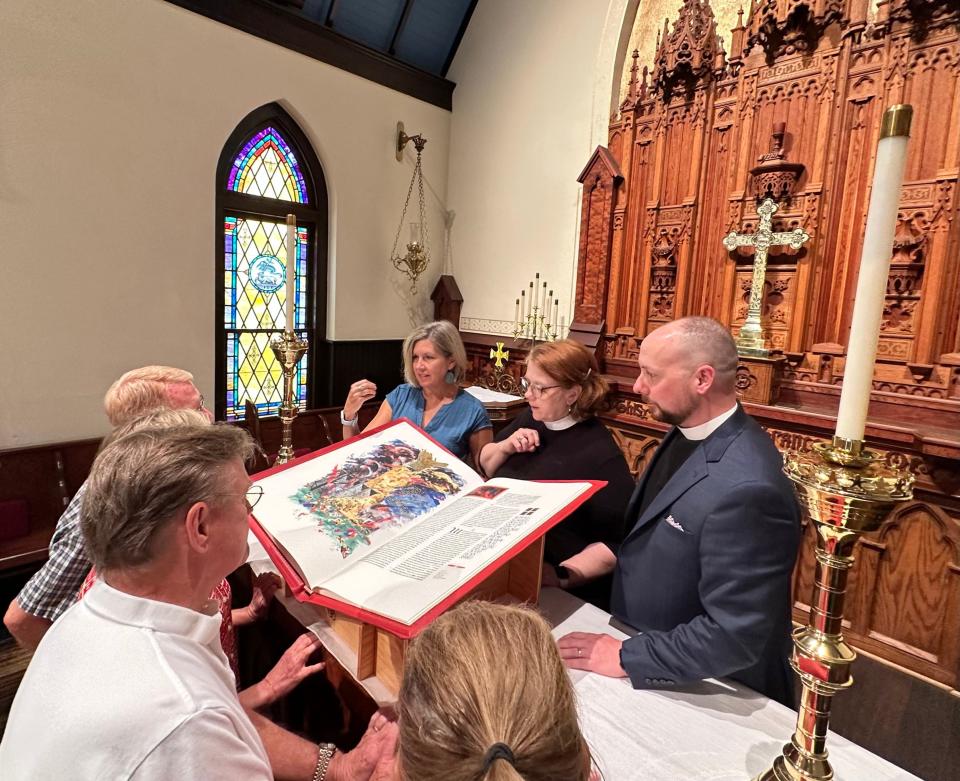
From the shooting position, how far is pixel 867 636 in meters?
3.47

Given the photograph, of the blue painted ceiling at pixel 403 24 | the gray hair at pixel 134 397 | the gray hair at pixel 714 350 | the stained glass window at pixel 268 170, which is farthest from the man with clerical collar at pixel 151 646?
the blue painted ceiling at pixel 403 24

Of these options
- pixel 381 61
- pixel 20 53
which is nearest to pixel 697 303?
pixel 381 61

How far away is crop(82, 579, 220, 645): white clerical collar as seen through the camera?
0.98 m

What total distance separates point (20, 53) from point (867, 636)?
644 centimetres

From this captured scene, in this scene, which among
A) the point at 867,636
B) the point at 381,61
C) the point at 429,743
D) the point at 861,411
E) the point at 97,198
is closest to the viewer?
the point at 429,743

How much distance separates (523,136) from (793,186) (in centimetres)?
276

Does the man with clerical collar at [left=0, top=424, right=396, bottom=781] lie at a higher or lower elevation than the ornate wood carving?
lower

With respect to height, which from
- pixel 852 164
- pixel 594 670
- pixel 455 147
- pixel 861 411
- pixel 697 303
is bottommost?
pixel 594 670

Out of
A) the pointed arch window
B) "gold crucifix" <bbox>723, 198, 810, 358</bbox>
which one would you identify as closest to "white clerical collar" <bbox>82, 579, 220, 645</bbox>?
"gold crucifix" <bbox>723, 198, 810, 358</bbox>

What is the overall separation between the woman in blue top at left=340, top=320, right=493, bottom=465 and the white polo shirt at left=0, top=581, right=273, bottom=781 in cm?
184

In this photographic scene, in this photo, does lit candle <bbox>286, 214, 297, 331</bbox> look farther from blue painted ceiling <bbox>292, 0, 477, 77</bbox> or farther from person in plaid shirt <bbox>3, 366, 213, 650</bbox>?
blue painted ceiling <bbox>292, 0, 477, 77</bbox>

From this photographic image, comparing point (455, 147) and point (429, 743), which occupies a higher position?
point (455, 147)

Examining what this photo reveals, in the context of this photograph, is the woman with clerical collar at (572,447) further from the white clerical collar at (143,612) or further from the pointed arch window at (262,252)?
the pointed arch window at (262,252)

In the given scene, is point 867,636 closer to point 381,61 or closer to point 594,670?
point 594,670
